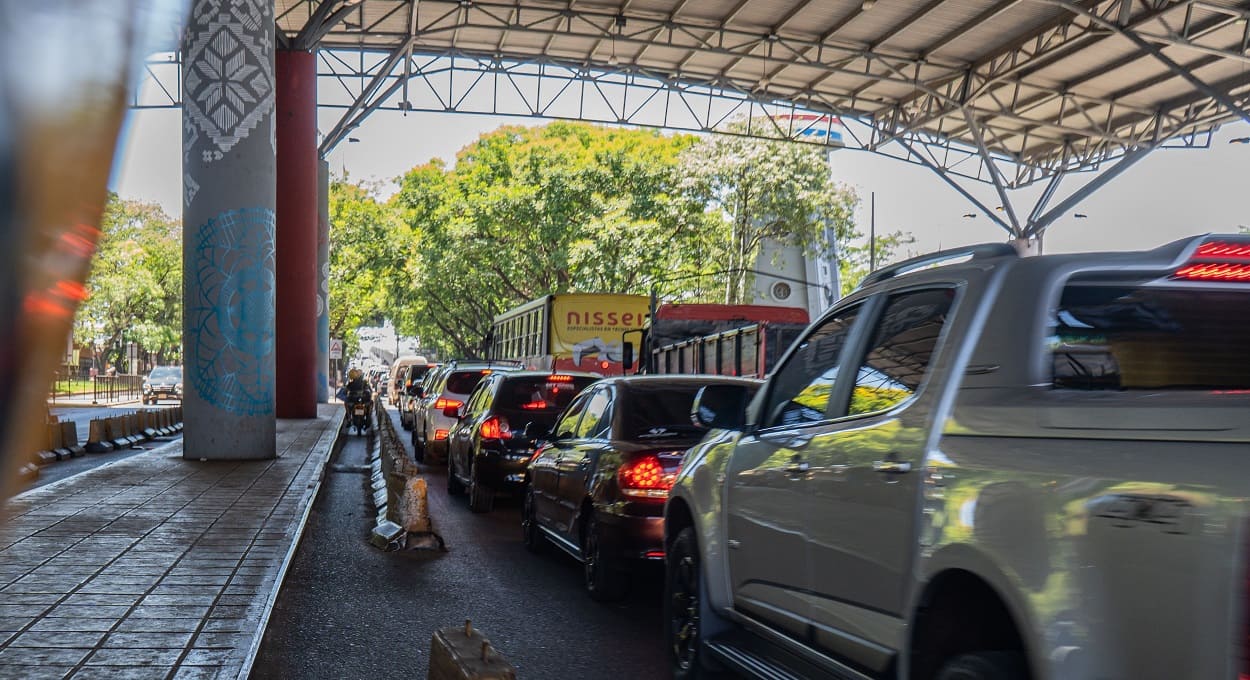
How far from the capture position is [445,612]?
8.02 m

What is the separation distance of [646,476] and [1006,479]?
507cm

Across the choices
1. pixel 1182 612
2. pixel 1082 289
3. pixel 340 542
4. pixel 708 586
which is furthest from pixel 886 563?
pixel 340 542

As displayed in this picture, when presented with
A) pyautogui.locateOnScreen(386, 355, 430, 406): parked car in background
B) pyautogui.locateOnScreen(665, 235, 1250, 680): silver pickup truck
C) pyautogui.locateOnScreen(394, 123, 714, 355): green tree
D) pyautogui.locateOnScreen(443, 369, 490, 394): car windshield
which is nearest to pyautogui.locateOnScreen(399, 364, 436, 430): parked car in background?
pyautogui.locateOnScreen(386, 355, 430, 406): parked car in background

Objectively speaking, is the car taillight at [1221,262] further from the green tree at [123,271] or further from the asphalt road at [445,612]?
the asphalt road at [445,612]

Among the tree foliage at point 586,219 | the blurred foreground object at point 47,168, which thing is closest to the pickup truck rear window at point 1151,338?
the blurred foreground object at point 47,168

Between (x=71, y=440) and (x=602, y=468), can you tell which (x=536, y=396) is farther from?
(x=71, y=440)

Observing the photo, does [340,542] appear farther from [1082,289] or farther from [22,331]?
[22,331]

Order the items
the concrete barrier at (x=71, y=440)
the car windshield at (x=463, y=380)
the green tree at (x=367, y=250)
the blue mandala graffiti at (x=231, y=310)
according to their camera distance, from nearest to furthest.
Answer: the blue mandala graffiti at (x=231, y=310)
the concrete barrier at (x=71, y=440)
the car windshield at (x=463, y=380)
the green tree at (x=367, y=250)

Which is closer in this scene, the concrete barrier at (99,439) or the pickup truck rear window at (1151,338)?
the pickup truck rear window at (1151,338)

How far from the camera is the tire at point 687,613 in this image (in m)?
5.73

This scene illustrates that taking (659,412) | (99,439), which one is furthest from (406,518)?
(99,439)

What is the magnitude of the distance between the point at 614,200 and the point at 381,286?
15.5 metres

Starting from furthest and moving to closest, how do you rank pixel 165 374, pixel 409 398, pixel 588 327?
1. pixel 165 374
2. pixel 409 398
3. pixel 588 327

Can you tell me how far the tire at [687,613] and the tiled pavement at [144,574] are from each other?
2015mm
